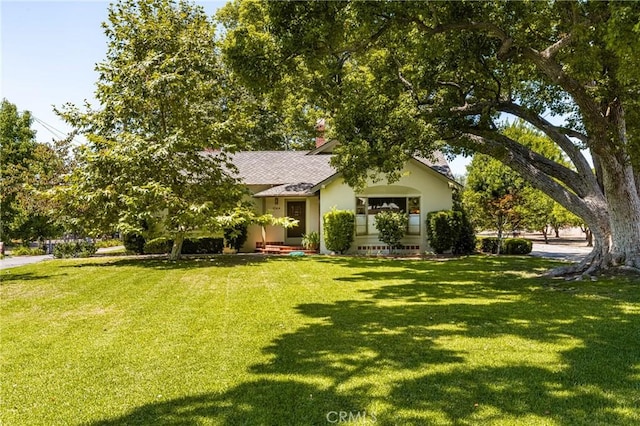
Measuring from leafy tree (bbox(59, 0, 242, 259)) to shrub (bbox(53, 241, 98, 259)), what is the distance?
520 centimetres

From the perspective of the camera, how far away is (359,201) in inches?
843

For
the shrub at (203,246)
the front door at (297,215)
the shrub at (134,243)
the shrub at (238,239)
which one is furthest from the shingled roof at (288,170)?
the shrub at (134,243)

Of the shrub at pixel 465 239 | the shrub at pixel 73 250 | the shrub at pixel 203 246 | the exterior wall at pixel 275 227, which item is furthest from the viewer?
the exterior wall at pixel 275 227

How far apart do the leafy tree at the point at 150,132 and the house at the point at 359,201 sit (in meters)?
3.87

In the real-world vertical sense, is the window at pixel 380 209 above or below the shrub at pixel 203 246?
above

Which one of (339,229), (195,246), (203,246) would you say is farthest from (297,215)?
(195,246)

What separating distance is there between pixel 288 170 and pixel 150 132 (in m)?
8.84

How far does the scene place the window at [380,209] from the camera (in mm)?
21297

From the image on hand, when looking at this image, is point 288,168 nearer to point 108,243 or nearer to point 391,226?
point 391,226

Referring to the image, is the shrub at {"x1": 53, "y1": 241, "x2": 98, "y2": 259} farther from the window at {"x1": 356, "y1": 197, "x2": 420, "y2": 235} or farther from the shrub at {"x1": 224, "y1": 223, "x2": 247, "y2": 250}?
the window at {"x1": 356, "y1": 197, "x2": 420, "y2": 235}

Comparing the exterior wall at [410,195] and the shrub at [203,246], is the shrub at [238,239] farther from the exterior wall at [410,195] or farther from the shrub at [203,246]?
the exterior wall at [410,195]

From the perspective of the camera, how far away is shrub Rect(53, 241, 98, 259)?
21.2 meters

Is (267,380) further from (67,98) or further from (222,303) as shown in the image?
(67,98)

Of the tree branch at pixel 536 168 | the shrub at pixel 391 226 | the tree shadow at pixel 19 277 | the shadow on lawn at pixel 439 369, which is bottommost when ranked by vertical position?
the shadow on lawn at pixel 439 369
